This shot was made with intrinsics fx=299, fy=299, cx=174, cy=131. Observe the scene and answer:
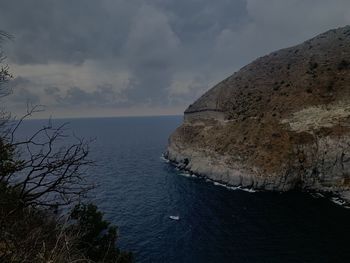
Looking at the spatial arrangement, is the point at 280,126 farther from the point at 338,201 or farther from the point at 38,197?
the point at 38,197

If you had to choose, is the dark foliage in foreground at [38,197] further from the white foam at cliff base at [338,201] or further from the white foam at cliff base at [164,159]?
the white foam at cliff base at [164,159]

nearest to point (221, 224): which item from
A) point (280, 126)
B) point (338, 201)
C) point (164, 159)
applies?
point (338, 201)

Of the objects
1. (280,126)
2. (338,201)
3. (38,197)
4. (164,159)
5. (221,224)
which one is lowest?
(221,224)

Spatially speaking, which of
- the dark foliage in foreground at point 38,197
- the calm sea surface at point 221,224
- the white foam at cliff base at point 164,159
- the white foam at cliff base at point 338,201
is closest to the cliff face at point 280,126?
the white foam at cliff base at point 338,201

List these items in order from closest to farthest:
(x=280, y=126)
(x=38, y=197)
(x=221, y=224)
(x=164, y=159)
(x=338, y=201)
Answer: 1. (x=38, y=197)
2. (x=221, y=224)
3. (x=338, y=201)
4. (x=280, y=126)
5. (x=164, y=159)

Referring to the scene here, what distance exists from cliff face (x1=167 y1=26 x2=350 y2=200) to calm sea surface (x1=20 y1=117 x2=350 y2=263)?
7.14m

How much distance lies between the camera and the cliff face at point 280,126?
234ft

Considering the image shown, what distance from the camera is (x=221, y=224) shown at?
5209 cm

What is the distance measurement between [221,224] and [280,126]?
41952 mm

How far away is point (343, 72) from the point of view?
9194 centimetres

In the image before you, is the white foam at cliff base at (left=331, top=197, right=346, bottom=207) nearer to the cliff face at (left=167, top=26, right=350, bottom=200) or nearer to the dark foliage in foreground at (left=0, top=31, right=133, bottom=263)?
the cliff face at (left=167, top=26, right=350, bottom=200)

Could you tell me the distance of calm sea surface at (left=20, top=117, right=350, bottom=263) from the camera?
4150 cm

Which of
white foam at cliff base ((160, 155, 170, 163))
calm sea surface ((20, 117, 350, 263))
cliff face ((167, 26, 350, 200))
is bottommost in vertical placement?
calm sea surface ((20, 117, 350, 263))

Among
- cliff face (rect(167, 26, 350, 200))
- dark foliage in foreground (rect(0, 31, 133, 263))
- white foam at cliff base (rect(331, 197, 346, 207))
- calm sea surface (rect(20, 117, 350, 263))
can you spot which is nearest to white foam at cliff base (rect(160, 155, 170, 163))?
cliff face (rect(167, 26, 350, 200))
